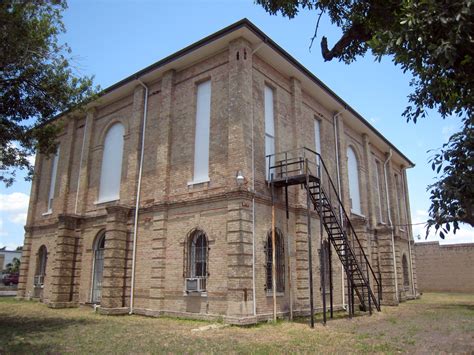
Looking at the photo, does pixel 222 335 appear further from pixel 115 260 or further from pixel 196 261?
pixel 115 260

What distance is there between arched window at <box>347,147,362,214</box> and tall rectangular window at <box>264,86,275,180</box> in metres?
8.14

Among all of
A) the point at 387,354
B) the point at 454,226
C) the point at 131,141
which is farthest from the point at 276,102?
the point at 454,226

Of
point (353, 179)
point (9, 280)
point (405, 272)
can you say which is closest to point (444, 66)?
point (353, 179)

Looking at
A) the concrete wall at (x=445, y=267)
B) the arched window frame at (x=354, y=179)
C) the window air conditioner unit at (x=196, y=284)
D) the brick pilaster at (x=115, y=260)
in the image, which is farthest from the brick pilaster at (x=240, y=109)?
the concrete wall at (x=445, y=267)

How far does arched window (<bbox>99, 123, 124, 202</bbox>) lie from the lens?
730 inches

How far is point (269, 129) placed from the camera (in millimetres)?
15852

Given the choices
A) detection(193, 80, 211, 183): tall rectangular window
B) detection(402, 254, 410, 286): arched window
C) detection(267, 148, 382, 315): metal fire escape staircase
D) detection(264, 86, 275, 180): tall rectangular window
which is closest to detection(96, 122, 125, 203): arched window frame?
detection(193, 80, 211, 183): tall rectangular window

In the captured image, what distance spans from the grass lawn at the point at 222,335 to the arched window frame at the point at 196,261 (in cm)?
125

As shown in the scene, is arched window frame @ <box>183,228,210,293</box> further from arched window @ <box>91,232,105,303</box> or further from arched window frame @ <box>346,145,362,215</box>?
arched window frame @ <box>346,145,362,215</box>

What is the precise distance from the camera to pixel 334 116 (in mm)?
21094

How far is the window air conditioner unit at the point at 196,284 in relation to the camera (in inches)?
541

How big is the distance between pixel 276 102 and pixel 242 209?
217 inches

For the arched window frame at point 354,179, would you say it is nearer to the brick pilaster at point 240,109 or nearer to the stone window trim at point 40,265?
the brick pilaster at point 240,109

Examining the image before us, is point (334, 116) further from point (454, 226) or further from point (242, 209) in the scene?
point (454, 226)
